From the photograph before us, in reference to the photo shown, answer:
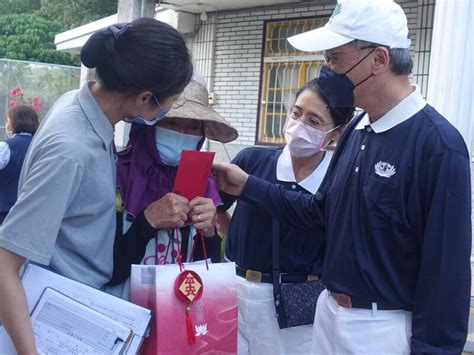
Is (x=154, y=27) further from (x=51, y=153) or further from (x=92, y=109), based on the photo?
(x=51, y=153)

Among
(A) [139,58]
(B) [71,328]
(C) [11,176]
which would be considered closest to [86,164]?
(A) [139,58]

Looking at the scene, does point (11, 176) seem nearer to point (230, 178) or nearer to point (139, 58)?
point (230, 178)

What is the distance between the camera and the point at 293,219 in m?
2.74

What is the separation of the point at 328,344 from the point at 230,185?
0.78 m

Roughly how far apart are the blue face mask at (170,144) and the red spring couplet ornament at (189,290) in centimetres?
46

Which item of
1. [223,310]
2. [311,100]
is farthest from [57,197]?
[311,100]

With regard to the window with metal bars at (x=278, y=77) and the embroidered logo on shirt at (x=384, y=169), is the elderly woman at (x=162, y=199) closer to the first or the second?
the embroidered logo on shirt at (x=384, y=169)

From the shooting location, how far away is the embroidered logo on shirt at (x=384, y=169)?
2.13 metres

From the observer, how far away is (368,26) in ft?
7.37

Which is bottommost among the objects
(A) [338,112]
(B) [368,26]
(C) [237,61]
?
(A) [338,112]

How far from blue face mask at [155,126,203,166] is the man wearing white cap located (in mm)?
558

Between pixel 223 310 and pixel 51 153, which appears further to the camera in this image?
pixel 223 310

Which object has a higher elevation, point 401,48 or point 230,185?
point 401,48

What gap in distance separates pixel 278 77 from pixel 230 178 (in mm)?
6589
